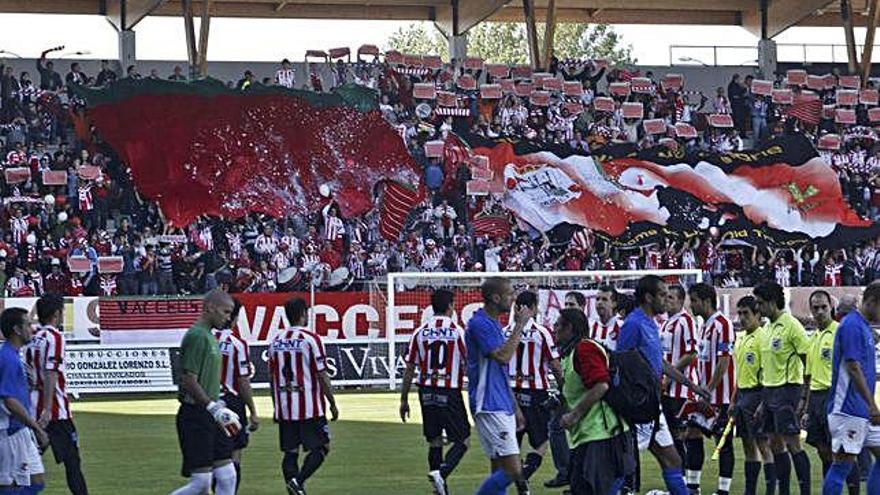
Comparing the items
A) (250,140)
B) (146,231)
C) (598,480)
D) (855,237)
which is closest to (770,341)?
(598,480)

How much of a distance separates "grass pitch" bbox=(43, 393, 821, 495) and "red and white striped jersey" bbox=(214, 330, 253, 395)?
144 cm

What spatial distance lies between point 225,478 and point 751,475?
17.4ft

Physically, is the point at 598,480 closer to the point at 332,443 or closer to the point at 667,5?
the point at 332,443

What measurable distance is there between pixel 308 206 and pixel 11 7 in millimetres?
12726

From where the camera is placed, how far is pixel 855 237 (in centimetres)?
4450

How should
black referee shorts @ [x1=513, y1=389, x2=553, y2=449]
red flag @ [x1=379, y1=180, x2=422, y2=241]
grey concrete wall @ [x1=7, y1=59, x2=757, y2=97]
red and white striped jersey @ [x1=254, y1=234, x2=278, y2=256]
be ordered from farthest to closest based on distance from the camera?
1. grey concrete wall @ [x1=7, y1=59, x2=757, y2=97]
2. red flag @ [x1=379, y1=180, x2=422, y2=241]
3. red and white striped jersey @ [x1=254, y1=234, x2=278, y2=256]
4. black referee shorts @ [x1=513, y1=389, x2=553, y2=449]

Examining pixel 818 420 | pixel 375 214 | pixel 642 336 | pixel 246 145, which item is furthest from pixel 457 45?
pixel 642 336

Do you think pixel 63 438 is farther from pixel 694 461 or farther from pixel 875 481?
pixel 875 481

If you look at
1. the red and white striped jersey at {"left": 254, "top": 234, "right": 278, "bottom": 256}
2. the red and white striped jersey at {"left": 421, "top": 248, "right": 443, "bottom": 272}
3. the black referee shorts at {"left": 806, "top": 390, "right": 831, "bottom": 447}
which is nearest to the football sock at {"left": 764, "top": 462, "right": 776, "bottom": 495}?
the black referee shorts at {"left": 806, "top": 390, "right": 831, "bottom": 447}

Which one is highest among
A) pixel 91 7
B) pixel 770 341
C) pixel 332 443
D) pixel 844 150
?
pixel 91 7

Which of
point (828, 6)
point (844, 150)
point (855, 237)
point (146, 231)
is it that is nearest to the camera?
point (146, 231)

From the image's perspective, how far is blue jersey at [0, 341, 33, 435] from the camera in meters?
12.2

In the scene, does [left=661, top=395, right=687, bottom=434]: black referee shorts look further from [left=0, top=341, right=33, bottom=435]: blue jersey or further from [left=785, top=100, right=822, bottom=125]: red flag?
[left=785, top=100, right=822, bottom=125]: red flag

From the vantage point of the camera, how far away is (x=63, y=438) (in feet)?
49.1
